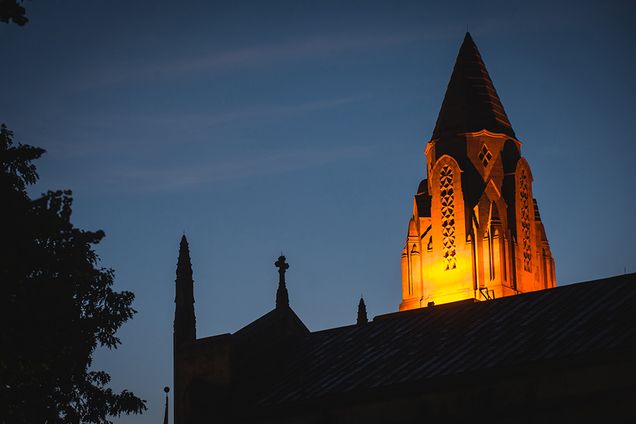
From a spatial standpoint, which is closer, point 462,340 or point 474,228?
point 462,340

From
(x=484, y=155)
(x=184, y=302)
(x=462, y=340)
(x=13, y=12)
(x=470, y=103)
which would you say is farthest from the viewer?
(x=470, y=103)

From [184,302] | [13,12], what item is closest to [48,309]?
[184,302]

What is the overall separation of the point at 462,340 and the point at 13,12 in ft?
81.6

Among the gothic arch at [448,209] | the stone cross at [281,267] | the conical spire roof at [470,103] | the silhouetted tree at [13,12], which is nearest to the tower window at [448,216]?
the gothic arch at [448,209]

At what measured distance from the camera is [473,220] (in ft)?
252

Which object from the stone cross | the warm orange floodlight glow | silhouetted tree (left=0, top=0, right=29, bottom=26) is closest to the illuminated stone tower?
the warm orange floodlight glow

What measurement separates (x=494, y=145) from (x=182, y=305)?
23639mm

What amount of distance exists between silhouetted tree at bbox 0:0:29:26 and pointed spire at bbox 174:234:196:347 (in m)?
30.4

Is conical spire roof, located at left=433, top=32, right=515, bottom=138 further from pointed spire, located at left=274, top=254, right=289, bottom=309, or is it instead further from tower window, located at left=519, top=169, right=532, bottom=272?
pointed spire, located at left=274, top=254, right=289, bottom=309

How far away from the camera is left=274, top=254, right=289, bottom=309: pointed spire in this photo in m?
60.9

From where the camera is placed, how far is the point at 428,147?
79.7 meters

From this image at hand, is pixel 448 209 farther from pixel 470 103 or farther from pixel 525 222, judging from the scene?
pixel 470 103

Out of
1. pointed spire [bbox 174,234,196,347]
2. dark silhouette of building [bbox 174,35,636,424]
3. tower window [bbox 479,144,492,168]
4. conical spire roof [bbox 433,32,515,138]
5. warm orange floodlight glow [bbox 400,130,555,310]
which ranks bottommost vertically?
dark silhouette of building [bbox 174,35,636,424]

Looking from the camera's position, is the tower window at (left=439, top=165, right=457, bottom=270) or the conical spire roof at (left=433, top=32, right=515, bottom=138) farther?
the conical spire roof at (left=433, top=32, right=515, bottom=138)
